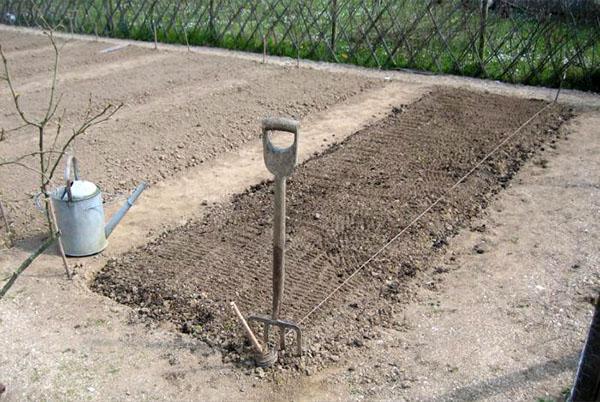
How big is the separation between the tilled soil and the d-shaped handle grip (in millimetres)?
2457

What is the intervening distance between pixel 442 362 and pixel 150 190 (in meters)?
2.92

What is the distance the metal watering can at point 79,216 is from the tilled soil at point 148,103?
600 millimetres

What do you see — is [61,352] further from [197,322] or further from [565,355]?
[565,355]

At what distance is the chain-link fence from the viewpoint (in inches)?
318

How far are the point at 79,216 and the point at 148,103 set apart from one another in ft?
12.2

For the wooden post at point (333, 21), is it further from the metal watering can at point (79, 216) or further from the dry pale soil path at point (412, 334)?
the metal watering can at point (79, 216)

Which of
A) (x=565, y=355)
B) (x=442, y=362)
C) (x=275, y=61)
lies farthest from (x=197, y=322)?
(x=275, y=61)

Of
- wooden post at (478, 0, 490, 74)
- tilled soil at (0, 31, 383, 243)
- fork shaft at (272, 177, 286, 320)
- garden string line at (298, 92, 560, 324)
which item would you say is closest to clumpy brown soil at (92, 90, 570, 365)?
garden string line at (298, 92, 560, 324)

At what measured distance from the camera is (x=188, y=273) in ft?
12.4

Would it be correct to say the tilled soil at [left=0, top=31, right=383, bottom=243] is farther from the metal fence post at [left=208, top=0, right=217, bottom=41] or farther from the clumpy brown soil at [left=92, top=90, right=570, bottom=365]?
the clumpy brown soil at [left=92, top=90, right=570, bottom=365]

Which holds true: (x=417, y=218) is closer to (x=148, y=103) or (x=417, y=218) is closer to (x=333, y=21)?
(x=148, y=103)

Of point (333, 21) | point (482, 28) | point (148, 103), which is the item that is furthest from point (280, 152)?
point (333, 21)

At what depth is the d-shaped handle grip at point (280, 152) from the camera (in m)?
2.61

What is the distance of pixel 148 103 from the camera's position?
7.37 metres
